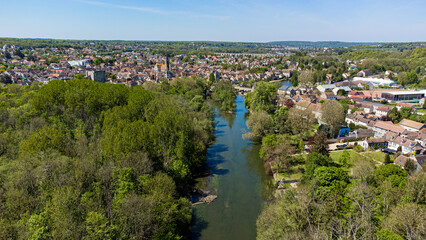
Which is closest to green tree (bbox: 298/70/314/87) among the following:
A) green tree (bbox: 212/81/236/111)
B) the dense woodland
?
green tree (bbox: 212/81/236/111)

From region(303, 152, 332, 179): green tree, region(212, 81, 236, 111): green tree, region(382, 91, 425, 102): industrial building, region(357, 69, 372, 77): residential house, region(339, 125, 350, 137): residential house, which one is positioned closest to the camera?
region(303, 152, 332, 179): green tree

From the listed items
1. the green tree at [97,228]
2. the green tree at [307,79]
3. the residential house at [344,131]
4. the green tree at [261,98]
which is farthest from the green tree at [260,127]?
A: the green tree at [307,79]

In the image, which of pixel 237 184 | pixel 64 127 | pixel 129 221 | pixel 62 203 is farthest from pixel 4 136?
pixel 237 184

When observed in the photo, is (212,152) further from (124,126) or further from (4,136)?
(4,136)

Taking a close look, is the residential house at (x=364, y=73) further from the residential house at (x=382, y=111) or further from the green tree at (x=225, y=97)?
the green tree at (x=225, y=97)

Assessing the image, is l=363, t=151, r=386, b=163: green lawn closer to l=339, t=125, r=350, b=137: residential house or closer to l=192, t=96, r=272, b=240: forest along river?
l=339, t=125, r=350, b=137: residential house

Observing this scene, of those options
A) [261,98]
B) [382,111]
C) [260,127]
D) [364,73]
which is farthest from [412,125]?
[364,73]
